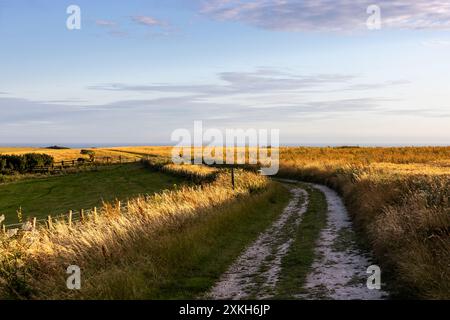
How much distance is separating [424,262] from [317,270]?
2.87 metres

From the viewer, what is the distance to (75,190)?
52.1 metres

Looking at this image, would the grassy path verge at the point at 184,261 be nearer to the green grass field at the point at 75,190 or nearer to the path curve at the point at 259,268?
the path curve at the point at 259,268

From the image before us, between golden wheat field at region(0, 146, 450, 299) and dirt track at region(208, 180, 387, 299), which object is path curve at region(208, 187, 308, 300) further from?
golden wheat field at region(0, 146, 450, 299)

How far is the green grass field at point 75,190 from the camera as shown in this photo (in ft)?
131

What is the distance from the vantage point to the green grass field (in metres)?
39.8

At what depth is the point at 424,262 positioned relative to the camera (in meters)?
9.58

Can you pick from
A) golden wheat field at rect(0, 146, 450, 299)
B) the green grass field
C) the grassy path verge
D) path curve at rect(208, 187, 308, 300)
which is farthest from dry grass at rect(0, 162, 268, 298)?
the green grass field

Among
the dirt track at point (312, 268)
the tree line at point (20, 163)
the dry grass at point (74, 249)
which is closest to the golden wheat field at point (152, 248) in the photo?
the dry grass at point (74, 249)
